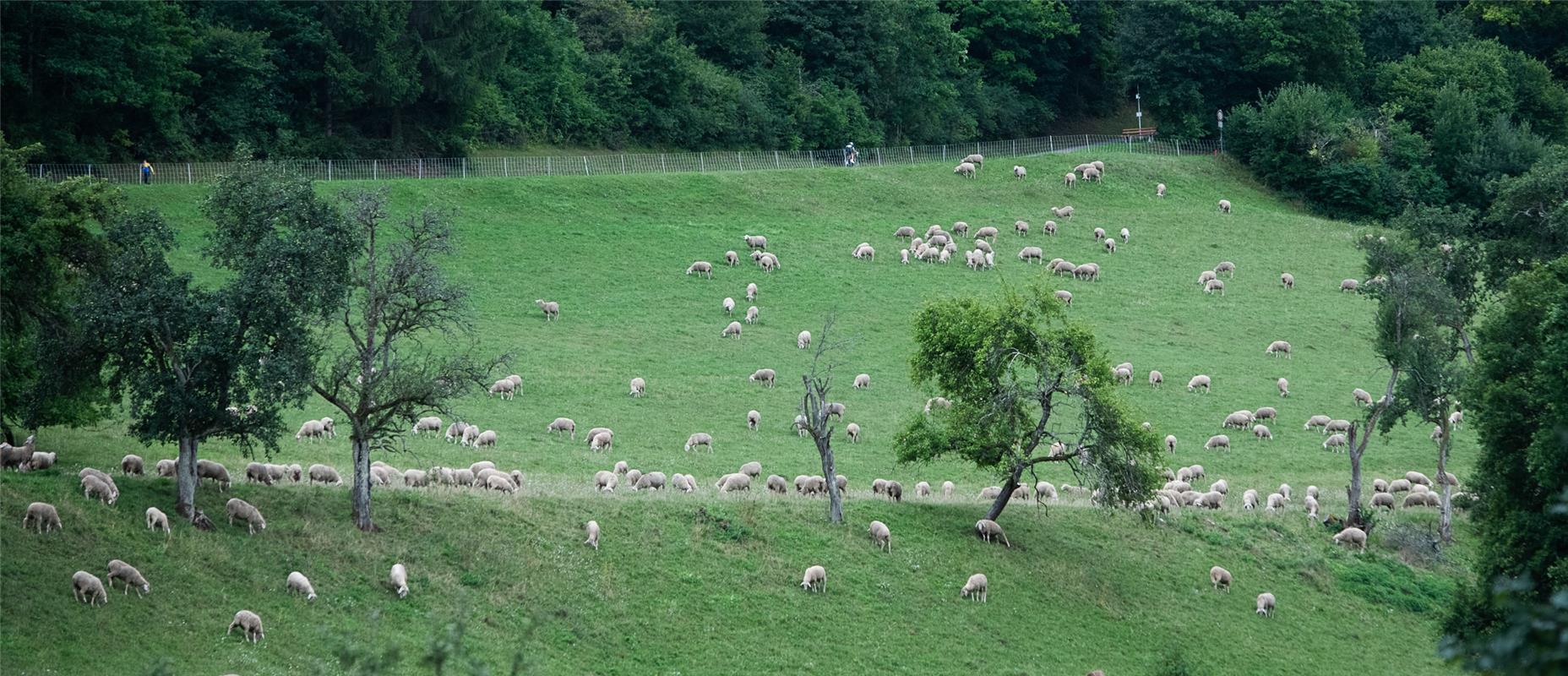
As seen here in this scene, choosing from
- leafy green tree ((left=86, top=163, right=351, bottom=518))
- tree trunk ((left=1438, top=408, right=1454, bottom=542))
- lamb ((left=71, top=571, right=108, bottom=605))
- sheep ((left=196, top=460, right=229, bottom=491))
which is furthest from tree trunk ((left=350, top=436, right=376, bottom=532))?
tree trunk ((left=1438, top=408, right=1454, bottom=542))

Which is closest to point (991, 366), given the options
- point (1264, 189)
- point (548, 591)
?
point (548, 591)

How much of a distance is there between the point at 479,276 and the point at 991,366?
29604 mm

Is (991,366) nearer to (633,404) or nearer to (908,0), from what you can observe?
(633,404)

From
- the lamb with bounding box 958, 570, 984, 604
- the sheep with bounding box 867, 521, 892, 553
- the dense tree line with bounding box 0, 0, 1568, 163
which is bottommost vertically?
the lamb with bounding box 958, 570, 984, 604

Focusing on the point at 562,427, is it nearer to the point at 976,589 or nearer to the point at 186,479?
the point at 976,589

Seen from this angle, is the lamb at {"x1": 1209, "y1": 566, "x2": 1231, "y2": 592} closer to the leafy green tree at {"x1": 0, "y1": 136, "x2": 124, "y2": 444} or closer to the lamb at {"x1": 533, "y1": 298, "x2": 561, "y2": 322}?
the leafy green tree at {"x1": 0, "y1": 136, "x2": 124, "y2": 444}

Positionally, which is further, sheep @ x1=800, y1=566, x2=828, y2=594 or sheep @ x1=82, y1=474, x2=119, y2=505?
sheep @ x1=800, y1=566, x2=828, y2=594

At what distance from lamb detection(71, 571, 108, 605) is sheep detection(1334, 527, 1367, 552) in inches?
1255

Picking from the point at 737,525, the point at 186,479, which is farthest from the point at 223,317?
the point at 737,525

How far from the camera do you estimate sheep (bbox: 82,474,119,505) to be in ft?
105

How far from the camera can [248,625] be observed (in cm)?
2866

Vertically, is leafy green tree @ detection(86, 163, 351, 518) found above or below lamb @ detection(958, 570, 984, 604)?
above

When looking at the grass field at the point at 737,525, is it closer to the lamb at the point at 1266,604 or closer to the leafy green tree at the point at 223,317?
the lamb at the point at 1266,604

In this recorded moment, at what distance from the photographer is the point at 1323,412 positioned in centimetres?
5631
